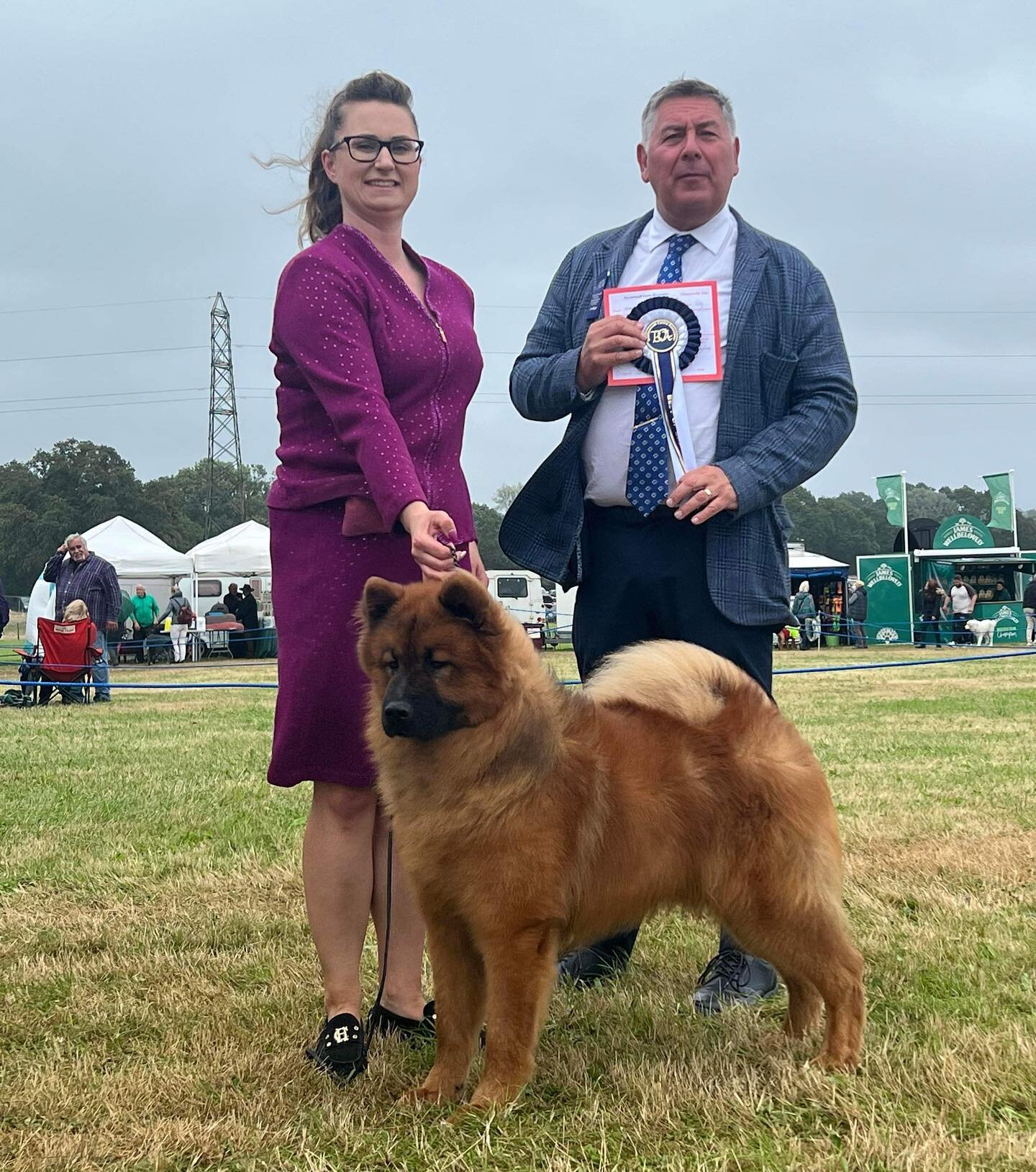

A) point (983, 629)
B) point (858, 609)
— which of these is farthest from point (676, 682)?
point (983, 629)

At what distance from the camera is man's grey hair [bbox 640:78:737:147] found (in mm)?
3494

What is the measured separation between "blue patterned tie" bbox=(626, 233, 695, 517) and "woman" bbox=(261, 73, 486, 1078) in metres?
0.64

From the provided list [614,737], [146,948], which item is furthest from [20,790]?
[614,737]

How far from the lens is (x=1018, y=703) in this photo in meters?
12.7

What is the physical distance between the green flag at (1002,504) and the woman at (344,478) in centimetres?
3286

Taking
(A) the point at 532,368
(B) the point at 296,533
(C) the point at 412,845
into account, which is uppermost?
(A) the point at 532,368

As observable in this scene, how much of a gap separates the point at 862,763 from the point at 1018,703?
5.16 metres

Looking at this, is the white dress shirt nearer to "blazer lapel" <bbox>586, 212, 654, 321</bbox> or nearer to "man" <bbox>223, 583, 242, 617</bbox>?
"blazer lapel" <bbox>586, 212, 654, 321</bbox>

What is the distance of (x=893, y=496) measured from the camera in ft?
106

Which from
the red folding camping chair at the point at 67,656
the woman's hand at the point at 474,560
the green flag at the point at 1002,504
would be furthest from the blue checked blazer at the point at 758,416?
the green flag at the point at 1002,504

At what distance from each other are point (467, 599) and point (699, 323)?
133cm

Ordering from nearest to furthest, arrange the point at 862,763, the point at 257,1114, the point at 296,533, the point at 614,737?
the point at 257,1114 < the point at 614,737 < the point at 296,533 < the point at 862,763

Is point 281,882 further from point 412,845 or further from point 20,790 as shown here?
point 20,790

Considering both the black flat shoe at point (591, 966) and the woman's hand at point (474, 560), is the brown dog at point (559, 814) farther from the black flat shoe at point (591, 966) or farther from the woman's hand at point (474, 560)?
the black flat shoe at point (591, 966)
